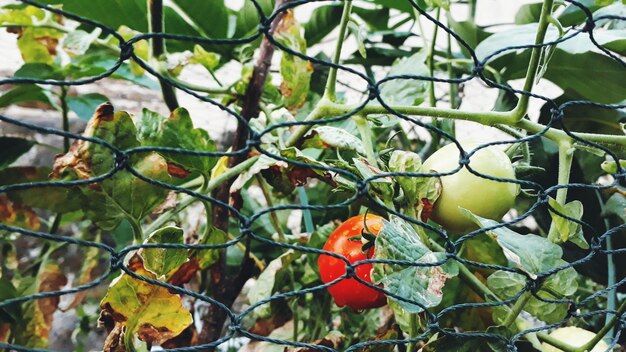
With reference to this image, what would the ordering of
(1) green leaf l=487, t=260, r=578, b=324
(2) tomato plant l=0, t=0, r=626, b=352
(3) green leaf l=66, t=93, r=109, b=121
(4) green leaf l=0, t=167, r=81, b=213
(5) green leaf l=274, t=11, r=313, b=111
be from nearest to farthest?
1. (2) tomato plant l=0, t=0, r=626, b=352
2. (1) green leaf l=487, t=260, r=578, b=324
3. (5) green leaf l=274, t=11, r=313, b=111
4. (4) green leaf l=0, t=167, r=81, b=213
5. (3) green leaf l=66, t=93, r=109, b=121

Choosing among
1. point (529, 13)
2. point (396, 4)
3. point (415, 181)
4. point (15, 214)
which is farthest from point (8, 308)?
A: point (529, 13)

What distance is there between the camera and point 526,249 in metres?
0.51

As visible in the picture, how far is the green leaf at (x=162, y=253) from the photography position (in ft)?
1.63

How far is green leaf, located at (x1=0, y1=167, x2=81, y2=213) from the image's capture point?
811 mm

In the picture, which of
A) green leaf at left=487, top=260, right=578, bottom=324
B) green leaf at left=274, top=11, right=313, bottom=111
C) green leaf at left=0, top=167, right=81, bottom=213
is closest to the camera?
green leaf at left=487, top=260, right=578, bottom=324

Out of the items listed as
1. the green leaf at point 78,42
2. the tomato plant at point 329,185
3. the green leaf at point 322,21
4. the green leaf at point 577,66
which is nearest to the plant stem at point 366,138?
the tomato plant at point 329,185

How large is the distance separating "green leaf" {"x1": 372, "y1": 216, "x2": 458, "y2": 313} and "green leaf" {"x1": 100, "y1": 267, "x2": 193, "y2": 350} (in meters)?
0.15

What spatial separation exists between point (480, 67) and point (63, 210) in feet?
2.03

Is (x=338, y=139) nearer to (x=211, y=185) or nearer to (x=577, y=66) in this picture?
(x=211, y=185)

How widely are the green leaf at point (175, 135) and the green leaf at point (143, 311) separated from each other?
4.9 inches

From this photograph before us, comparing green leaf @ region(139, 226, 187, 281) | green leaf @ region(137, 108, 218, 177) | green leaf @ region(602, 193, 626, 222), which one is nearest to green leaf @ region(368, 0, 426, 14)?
green leaf @ region(602, 193, 626, 222)

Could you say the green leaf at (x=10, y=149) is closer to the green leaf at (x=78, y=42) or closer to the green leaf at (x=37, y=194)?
the green leaf at (x=37, y=194)

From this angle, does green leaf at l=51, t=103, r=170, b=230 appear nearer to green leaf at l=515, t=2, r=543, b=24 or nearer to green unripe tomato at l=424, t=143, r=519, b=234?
green unripe tomato at l=424, t=143, r=519, b=234

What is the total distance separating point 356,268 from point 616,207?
38 centimetres
